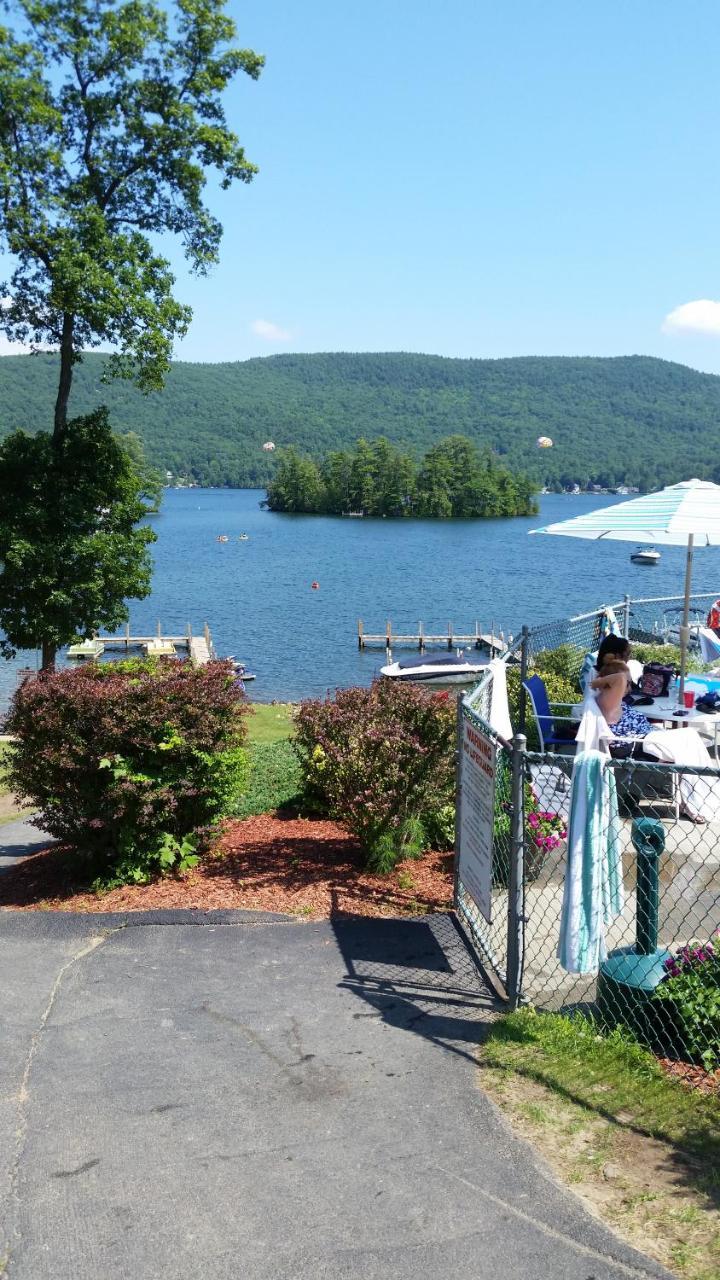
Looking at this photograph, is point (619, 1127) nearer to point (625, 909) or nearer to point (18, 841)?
point (625, 909)

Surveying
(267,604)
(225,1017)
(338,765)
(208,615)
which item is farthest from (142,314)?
(267,604)

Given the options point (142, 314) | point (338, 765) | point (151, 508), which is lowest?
point (338, 765)

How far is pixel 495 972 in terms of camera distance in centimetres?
616

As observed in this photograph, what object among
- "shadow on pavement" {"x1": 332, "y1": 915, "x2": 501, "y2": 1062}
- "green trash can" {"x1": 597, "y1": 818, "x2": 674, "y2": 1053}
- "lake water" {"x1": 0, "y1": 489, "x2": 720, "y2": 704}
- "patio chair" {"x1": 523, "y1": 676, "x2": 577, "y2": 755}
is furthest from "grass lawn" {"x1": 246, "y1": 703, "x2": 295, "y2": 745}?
"green trash can" {"x1": 597, "y1": 818, "x2": 674, "y2": 1053}

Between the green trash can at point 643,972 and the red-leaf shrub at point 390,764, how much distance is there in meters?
2.58

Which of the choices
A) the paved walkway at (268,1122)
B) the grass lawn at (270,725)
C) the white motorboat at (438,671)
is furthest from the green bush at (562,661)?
the white motorboat at (438,671)

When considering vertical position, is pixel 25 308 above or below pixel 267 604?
above

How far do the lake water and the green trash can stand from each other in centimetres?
3020

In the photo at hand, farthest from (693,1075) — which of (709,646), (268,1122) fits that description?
(709,646)

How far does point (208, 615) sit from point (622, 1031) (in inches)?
2446

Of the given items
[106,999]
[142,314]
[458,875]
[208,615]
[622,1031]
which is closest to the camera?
[622,1031]

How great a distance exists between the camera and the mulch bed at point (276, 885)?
7.47 meters

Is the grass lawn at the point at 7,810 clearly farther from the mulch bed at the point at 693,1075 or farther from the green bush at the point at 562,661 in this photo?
the mulch bed at the point at 693,1075

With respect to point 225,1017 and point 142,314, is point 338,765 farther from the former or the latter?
point 142,314
